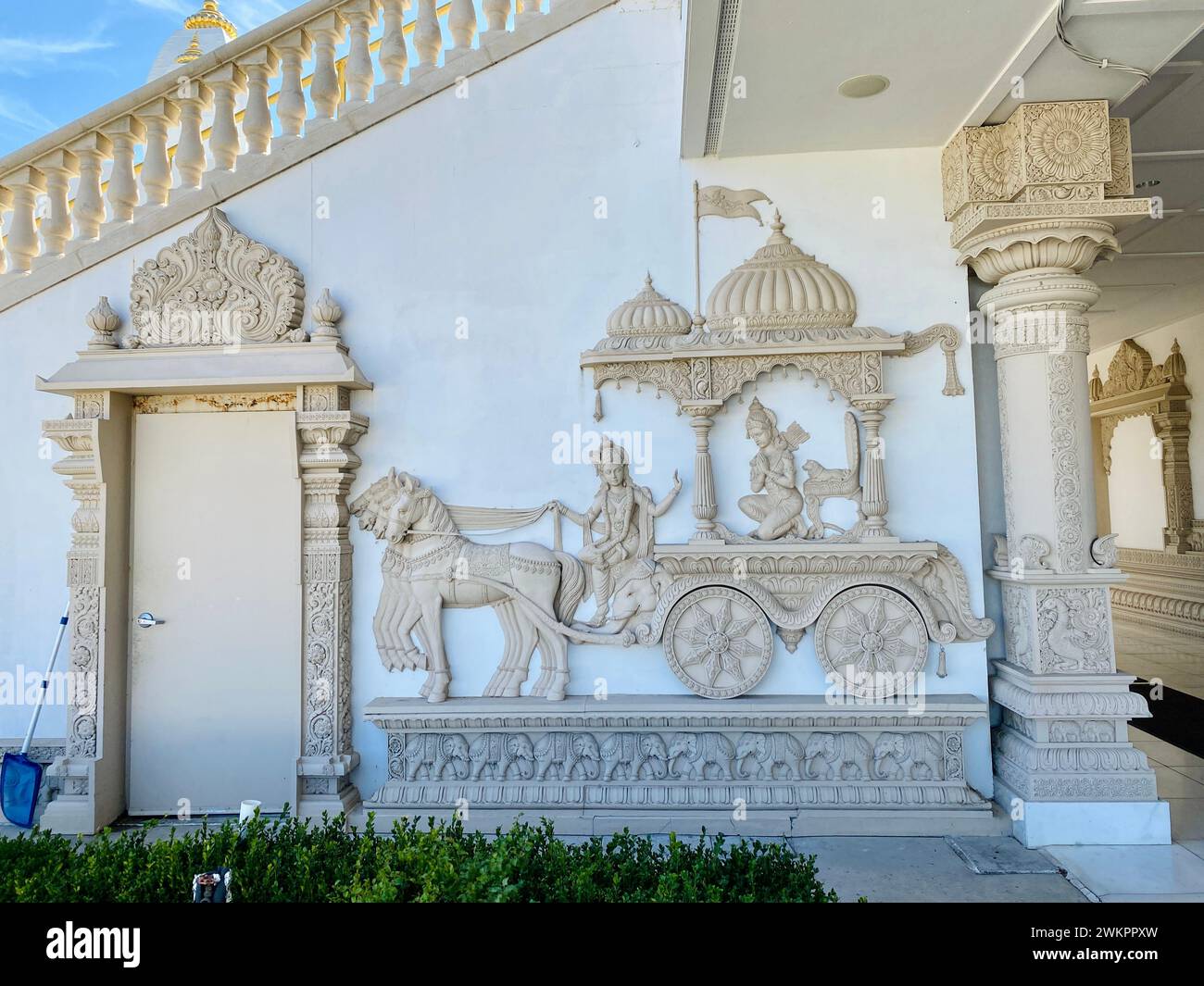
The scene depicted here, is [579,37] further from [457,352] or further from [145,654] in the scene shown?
[145,654]

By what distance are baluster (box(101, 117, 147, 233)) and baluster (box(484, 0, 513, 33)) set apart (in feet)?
6.68

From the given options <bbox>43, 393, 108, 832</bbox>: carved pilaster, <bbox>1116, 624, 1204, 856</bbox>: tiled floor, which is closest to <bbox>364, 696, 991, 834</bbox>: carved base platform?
<bbox>1116, 624, 1204, 856</bbox>: tiled floor

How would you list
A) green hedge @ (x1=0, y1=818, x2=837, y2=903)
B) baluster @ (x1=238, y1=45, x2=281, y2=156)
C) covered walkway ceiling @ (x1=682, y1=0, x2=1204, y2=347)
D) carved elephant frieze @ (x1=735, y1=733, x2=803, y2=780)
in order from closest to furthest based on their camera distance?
1. green hedge @ (x1=0, y1=818, x2=837, y2=903)
2. covered walkway ceiling @ (x1=682, y1=0, x2=1204, y2=347)
3. carved elephant frieze @ (x1=735, y1=733, x2=803, y2=780)
4. baluster @ (x1=238, y1=45, x2=281, y2=156)

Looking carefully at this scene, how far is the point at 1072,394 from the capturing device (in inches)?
154

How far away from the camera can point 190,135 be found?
171 inches

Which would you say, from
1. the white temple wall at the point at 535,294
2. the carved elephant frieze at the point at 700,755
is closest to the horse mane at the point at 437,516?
the white temple wall at the point at 535,294

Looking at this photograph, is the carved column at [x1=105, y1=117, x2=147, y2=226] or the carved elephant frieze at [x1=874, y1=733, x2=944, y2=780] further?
the carved column at [x1=105, y1=117, x2=147, y2=226]

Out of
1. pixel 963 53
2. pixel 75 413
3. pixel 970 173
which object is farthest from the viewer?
pixel 75 413

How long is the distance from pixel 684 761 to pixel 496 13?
4177 mm

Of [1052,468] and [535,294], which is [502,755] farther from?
[1052,468]

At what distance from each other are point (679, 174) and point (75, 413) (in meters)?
3.46

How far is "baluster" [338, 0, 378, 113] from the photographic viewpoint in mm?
4352

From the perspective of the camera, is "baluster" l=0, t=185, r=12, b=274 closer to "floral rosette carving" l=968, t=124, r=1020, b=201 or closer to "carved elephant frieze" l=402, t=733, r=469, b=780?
"carved elephant frieze" l=402, t=733, r=469, b=780

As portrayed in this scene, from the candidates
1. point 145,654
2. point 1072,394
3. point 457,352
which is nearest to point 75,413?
point 145,654
